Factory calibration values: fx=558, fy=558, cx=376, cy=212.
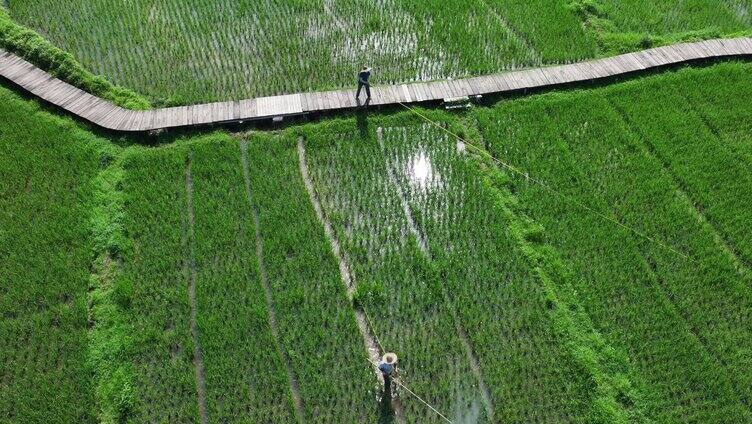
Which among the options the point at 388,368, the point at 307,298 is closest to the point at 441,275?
the point at 388,368

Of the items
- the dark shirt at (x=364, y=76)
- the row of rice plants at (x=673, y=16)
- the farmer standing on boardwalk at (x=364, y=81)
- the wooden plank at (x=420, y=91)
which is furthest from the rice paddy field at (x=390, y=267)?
the row of rice plants at (x=673, y=16)

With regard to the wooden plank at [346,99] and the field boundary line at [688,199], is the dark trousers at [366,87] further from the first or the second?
the field boundary line at [688,199]

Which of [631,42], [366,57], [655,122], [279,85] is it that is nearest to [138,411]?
[279,85]

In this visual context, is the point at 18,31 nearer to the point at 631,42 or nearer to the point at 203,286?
the point at 203,286

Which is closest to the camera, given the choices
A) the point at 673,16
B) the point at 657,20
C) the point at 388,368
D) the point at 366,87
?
the point at 388,368

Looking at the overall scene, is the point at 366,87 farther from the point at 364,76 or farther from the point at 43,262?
the point at 43,262
